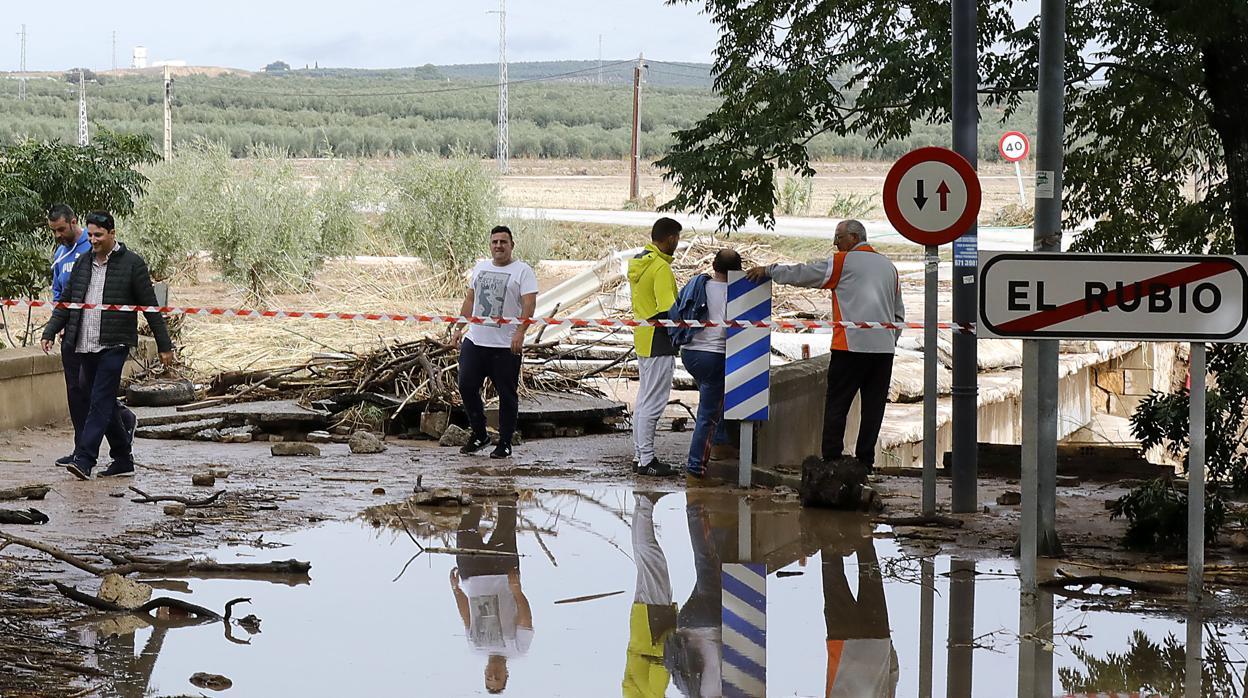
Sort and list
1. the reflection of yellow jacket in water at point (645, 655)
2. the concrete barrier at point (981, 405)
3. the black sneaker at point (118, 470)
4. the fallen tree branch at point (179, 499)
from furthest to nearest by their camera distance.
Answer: the concrete barrier at point (981, 405)
the black sneaker at point (118, 470)
the fallen tree branch at point (179, 499)
the reflection of yellow jacket in water at point (645, 655)

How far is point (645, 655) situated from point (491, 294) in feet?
22.8

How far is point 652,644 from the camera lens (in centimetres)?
679

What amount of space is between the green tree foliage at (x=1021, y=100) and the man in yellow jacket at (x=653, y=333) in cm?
53

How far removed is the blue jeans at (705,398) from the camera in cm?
1198

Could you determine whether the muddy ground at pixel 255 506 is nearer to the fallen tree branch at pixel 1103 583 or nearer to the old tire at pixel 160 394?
the fallen tree branch at pixel 1103 583

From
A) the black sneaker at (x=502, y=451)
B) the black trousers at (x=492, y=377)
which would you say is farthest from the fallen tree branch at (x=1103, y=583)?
the black sneaker at (x=502, y=451)

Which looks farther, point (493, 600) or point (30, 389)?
point (30, 389)

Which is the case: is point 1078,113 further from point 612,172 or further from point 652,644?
point 612,172

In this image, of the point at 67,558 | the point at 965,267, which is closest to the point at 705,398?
the point at 965,267

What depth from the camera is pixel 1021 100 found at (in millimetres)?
12367

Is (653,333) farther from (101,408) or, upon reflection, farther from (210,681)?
(210,681)

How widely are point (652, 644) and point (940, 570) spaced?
229 cm

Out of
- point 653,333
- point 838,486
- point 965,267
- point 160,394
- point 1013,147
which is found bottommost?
point 838,486

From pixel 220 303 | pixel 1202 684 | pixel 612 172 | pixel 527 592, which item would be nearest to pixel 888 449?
pixel 527 592
